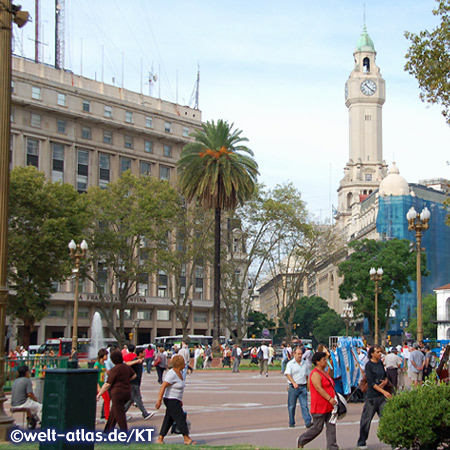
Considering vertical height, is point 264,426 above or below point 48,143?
below

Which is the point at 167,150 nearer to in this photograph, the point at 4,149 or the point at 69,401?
the point at 4,149

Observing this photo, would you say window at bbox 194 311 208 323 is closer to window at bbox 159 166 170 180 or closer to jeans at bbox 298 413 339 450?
window at bbox 159 166 170 180

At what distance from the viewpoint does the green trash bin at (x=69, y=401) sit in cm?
923

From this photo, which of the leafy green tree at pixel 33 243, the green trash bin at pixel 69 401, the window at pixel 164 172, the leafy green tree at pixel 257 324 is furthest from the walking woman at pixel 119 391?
the leafy green tree at pixel 257 324

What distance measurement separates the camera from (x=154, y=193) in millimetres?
58656

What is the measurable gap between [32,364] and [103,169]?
2118 inches

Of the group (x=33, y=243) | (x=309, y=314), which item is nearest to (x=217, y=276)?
(x=33, y=243)

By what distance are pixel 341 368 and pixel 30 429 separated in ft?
29.2

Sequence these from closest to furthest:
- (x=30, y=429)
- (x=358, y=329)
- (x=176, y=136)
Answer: (x=30, y=429) < (x=176, y=136) < (x=358, y=329)

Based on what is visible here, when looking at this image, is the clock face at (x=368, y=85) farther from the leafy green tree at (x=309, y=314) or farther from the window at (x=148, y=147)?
the window at (x=148, y=147)

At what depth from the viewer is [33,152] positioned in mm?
70750

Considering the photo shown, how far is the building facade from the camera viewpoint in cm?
7025

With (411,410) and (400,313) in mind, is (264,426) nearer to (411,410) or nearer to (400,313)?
(411,410)

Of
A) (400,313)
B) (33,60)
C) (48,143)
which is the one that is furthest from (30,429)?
(400,313)
